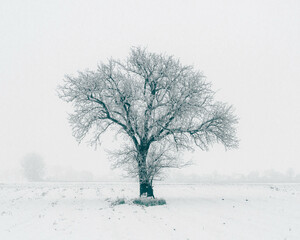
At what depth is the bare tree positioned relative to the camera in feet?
62.2

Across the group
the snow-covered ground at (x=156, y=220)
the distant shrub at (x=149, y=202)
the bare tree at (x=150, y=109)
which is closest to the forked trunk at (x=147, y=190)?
the bare tree at (x=150, y=109)

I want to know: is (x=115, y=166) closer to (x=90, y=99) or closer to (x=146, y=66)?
(x=90, y=99)

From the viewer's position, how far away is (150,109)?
64.0ft

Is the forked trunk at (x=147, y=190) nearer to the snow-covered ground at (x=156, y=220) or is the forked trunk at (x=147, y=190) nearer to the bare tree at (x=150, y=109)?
the bare tree at (x=150, y=109)

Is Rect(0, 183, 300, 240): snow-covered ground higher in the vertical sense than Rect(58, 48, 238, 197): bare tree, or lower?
lower

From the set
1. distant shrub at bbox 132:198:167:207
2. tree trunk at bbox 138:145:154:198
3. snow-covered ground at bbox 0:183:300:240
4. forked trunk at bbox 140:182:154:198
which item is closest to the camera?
snow-covered ground at bbox 0:183:300:240

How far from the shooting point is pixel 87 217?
14.2 m

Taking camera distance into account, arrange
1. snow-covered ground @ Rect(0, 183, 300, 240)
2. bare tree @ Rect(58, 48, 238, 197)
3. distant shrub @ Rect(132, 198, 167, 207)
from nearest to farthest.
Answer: snow-covered ground @ Rect(0, 183, 300, 240) → distant shrub @ Rect(132, 198, 167, 207) → bare tree @ Rect(58, 48, 238, 197)

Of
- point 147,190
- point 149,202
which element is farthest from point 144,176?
point 149,202

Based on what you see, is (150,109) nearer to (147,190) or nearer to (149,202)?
(147,190)

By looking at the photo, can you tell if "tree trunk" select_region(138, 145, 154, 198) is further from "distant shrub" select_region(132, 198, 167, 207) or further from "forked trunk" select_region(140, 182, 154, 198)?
"distant shrub" select_region(132, 198, 167, 207)

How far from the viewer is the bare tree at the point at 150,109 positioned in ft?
62.2

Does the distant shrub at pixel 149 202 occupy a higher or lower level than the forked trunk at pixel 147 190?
lower

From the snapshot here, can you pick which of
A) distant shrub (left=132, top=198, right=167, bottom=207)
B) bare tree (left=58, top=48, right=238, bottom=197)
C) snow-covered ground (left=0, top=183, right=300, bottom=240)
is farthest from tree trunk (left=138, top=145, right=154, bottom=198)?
snow-covered ground (left=0, top=183, right=300, bottom=240)
